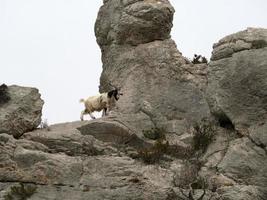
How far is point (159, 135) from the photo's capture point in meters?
28.8

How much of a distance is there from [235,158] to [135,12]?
8977 millimetres

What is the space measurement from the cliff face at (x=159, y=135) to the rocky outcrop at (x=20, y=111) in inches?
3.8

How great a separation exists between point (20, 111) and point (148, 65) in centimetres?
570

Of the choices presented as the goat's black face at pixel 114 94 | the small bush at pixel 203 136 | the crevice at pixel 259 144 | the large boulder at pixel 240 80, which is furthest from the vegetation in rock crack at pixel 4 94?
the crevice at pixel 259 144

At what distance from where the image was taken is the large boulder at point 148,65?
3009 centimetres

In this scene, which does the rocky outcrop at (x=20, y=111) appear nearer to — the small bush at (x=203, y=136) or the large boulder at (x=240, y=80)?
the small bush at (x=203, y=136)

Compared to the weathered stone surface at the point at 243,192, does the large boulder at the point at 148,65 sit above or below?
above

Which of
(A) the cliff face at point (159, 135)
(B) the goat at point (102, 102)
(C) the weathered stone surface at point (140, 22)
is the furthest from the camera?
(C) the weathered stone surface at point (140, 22)

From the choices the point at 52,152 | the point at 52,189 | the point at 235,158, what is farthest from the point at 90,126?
the point at 235,158

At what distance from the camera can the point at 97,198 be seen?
25.1 meters

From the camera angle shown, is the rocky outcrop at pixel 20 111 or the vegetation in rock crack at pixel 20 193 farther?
the rocky outcrop at pixel 20 111

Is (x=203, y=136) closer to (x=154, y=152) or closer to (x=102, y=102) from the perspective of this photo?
(x=154, y=152)

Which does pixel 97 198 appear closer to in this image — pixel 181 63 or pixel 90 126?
pixel 90 126

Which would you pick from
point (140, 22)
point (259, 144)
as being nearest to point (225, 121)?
point (259, 144)
